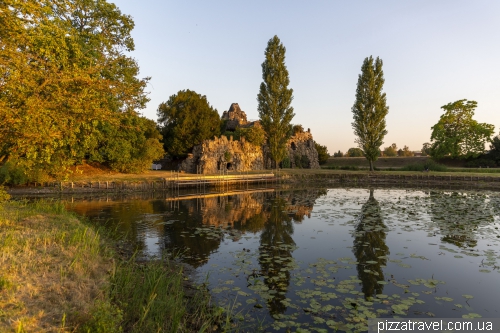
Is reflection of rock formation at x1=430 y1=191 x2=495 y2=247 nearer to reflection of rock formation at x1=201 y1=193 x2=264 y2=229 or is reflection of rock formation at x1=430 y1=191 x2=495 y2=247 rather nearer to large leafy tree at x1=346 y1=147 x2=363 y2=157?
reflection of rock formation at x1=201 y1=193 x2=264 y2=229

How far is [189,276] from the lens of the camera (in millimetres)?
7645

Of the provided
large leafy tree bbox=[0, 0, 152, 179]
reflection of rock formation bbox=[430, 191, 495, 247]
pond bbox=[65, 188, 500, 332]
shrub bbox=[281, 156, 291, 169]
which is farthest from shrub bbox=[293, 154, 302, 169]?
large leafy tree bbox=[0, 0, 152, 179]

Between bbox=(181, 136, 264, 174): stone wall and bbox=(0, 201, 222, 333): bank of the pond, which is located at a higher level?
bbox=(181, 136, 264, 174): stone wall

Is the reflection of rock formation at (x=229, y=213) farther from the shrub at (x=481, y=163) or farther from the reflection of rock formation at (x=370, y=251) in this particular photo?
the shrub at (x=481, y=163)

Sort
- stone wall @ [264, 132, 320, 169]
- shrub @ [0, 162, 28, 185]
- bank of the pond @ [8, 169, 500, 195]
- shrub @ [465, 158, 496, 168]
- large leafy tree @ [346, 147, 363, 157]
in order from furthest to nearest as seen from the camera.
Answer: large leafy tree @ [346, 147, 363, 157], stone wall @ [264, 132, 320, 169], shrub @ [465, 158, 496, 168], bank of the pond @ [8, 169, 500, 195], shrub @ [0, 162, 28, 185]

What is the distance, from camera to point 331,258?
9.25 meters

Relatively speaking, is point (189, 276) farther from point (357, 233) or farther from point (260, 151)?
point (260, 151)

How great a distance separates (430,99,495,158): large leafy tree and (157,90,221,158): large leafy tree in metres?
38.8

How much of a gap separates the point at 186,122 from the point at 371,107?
90.7 ft

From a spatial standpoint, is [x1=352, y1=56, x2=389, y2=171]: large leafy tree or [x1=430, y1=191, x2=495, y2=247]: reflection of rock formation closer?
[x1=430, y1=191, x2=495, y2=247]: reflection of rock formation

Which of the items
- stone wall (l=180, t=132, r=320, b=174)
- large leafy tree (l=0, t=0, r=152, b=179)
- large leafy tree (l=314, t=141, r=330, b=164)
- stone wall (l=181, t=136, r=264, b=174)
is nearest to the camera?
large leafy tree (l=0, t=0, r=152, b=179)

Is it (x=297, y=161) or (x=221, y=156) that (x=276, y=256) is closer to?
(x=221, y=156)

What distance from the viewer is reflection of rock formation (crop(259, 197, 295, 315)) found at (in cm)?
650


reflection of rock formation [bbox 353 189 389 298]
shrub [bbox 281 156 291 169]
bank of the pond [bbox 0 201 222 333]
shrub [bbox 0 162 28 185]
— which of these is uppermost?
shrub [bbox 281 156 291 169]
